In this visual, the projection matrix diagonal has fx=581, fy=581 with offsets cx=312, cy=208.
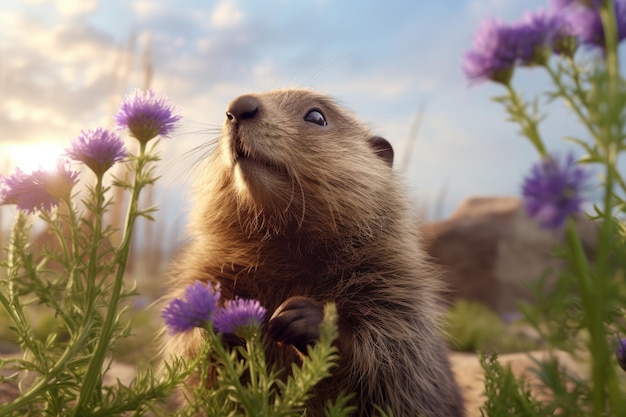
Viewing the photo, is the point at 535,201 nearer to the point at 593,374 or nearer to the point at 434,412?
the point at 593,374

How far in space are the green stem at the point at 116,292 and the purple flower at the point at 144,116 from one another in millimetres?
42

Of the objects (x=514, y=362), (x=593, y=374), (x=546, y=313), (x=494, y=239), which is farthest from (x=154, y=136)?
(x=494, y=239)

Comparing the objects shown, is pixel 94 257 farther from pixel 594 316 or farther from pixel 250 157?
pixel 594 316

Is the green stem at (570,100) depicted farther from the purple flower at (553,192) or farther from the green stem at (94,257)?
the green stem at (94,257)

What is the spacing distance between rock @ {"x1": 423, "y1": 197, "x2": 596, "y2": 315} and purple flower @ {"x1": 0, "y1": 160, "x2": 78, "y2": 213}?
8972mm

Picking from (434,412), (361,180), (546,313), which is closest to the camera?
(546,313)

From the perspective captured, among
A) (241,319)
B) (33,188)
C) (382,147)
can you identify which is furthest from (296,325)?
(382,147)

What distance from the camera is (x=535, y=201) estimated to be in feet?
4.00

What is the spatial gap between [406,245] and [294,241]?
62 centimetres

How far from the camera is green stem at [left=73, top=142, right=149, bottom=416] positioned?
63.6 inches

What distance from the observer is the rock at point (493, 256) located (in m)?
10.4

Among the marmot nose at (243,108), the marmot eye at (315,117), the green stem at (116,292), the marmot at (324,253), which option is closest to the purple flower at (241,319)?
the green stem at (116,292)

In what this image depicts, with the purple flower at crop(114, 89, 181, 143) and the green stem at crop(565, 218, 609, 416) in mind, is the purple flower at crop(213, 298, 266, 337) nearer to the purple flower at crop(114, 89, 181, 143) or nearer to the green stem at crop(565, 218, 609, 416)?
the purple flower at crop(114, 89, 181, 143)

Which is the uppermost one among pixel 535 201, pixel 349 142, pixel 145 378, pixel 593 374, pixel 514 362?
pixel 349 142
